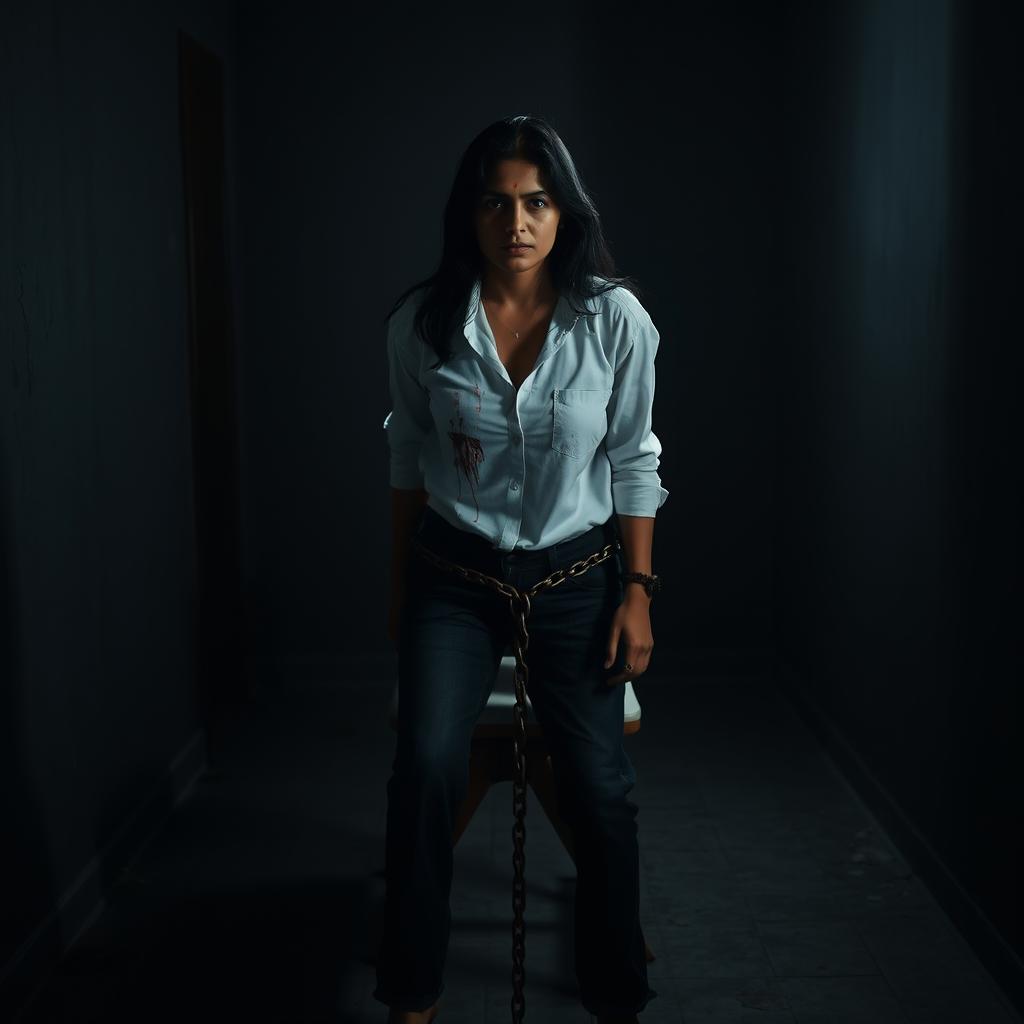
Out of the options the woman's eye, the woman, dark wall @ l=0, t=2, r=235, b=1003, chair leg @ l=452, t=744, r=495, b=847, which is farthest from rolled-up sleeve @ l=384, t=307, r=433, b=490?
dark wall @ l=0, t=2, r=235, b=1003

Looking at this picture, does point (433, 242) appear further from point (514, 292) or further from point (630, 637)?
point (630, 637)

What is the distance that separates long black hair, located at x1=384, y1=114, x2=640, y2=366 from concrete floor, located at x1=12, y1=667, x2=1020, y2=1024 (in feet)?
3.76

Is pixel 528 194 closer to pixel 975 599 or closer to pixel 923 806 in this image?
pixel 975 599

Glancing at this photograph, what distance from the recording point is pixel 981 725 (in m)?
2.39

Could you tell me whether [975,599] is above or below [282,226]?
below

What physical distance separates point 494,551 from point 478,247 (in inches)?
18.9

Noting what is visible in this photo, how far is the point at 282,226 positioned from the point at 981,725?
8.88ft

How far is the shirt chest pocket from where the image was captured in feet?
6.31

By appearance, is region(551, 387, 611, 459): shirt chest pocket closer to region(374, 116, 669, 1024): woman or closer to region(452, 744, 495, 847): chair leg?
region(374, 116, 669, 1024): woman

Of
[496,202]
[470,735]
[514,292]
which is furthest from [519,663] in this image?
[496,202]

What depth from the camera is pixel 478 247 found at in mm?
2016

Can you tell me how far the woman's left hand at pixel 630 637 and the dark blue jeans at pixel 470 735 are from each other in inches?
0.8

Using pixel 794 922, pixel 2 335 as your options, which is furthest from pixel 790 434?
pixel 2 335

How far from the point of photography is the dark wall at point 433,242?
4.08m
